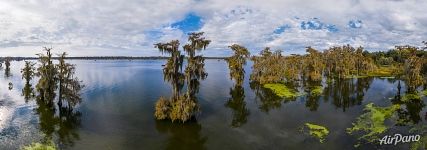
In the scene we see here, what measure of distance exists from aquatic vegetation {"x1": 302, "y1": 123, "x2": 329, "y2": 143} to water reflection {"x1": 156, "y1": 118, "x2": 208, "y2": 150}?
1574 centimetres

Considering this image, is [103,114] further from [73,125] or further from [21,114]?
[21,114]

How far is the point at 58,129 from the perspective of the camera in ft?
182

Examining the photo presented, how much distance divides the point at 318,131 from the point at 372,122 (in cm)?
1200

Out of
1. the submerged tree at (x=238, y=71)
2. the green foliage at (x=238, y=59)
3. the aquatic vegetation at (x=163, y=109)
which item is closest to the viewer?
the aquatic vegetation at (x=163, y=109)

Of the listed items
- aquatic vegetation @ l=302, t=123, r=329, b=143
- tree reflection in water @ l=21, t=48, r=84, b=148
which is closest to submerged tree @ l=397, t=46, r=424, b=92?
aquatic vegetation @ l=302, t=123, r=329, b=143

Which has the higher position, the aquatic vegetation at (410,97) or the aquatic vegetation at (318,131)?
the aquatic vegetation at (410,97)

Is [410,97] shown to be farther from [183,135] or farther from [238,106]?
[183,135]

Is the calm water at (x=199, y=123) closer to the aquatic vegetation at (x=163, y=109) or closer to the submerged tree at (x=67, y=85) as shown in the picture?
the aquatic vegetation at (x=163, y=109)

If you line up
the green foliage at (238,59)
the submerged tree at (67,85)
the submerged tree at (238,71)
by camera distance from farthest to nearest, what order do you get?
the green foliage at (238,59)
the submerged tree at (238,71)
the submerged tree at (67,85)

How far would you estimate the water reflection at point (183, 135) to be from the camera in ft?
155

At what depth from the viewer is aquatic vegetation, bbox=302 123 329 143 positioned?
50531 mm

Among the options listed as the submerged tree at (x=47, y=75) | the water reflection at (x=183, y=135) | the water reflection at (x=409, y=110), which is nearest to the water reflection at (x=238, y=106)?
the water reflection at (x=183, y=135)

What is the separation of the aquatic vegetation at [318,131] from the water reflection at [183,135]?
51.6 feet

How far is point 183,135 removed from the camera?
51.9m
